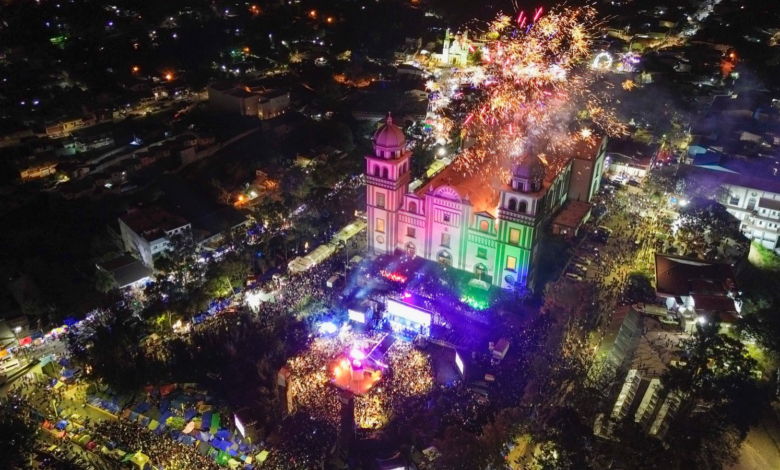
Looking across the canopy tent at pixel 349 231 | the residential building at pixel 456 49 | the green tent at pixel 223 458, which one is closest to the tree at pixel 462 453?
the green tent at pixel 223 458

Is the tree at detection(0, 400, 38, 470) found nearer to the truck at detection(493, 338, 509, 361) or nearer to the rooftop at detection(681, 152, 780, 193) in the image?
the truck at detection(493, 338, 509, 361)

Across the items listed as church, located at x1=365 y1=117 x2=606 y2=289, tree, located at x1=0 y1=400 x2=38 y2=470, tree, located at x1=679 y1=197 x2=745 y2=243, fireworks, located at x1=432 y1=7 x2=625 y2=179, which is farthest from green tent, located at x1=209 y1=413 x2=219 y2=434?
tree, located at x1=679 y1=197 x2=745 y2=243

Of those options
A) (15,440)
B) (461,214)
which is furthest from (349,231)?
(15,440)

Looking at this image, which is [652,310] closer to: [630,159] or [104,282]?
[630,159]

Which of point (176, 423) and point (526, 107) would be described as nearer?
point (176, 423)

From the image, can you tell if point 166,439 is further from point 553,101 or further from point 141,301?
point 553,101

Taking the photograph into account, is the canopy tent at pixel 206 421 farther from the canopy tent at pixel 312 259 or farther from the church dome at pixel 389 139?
the church dome at pixel 389 139
